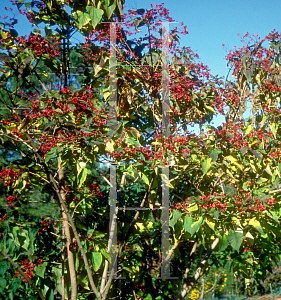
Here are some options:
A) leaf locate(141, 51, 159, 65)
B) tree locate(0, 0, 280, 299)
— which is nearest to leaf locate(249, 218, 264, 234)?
tree locate(0, 0, 280, 299)

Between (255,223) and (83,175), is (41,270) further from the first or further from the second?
(255,223)

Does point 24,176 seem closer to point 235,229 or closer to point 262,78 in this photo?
point 235,229

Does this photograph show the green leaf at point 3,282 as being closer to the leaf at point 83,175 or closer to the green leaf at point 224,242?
the leaf at point 83,175

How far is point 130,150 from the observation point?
2072 millimetres

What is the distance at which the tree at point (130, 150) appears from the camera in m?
2.05

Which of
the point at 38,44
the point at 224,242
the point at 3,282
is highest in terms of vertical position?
the point at 38,44

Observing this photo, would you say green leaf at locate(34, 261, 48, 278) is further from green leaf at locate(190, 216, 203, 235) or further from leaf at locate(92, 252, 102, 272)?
green leaf at locate(190, 216, 203, 235)

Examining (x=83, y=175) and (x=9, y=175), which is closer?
(x=83, y=175)

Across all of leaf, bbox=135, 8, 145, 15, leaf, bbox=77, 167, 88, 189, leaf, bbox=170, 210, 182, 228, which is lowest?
leaf, bbox=170, 210, 182, 228

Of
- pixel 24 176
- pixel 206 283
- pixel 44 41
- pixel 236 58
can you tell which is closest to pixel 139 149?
pixel 24 176

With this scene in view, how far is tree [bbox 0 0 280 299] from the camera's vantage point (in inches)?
80.8

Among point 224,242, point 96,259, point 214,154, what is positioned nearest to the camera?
point 214,154

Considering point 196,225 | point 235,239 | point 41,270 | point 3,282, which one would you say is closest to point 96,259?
point 41,270

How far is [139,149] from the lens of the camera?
2104 millimetres
